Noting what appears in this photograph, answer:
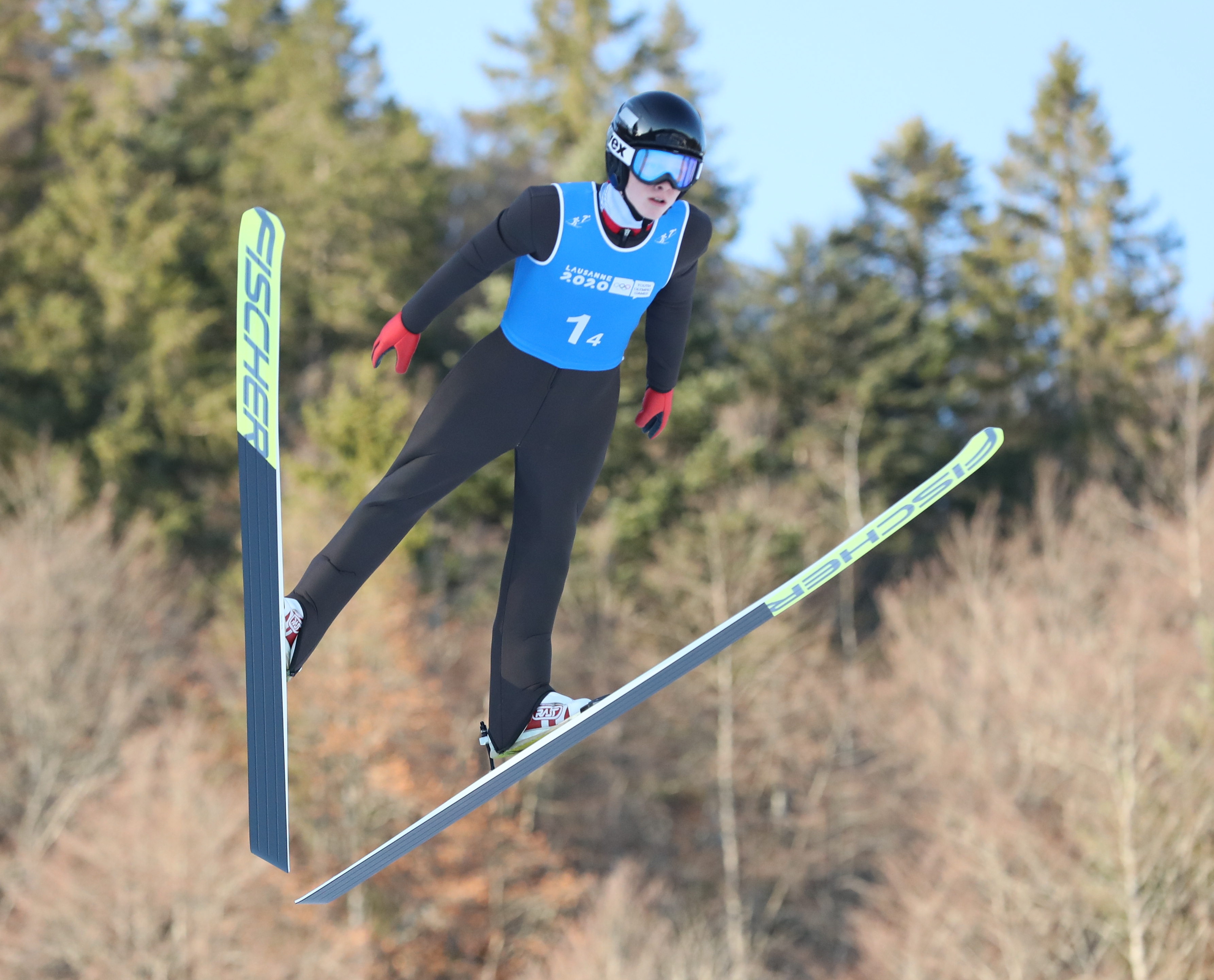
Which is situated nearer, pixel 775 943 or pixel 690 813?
pixel 775 943

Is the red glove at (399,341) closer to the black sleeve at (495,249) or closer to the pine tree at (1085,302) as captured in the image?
the black sleeve at (495,249)

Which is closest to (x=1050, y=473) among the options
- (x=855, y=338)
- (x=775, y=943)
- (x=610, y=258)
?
(x=855, y=338)

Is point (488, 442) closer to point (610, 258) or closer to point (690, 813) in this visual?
point (610, 258)

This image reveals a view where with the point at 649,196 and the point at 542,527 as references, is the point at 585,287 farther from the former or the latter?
the point at 542,527

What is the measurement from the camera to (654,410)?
14.9 feet

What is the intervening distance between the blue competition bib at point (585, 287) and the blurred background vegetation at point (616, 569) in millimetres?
14028

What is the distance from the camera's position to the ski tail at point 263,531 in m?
3.61

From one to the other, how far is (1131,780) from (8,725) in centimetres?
1947

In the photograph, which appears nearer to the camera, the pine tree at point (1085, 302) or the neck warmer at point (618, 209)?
the neck warmer at point (618, 209)

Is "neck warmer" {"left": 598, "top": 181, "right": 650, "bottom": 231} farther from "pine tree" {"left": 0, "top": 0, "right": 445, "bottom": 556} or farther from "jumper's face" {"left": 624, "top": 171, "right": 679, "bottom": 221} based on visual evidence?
"pine tree" {"left": 0, "top": 0, "right": 445, "bottom": 556}

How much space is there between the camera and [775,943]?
84.3 feet

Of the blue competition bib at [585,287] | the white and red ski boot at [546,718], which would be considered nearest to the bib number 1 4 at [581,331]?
the blue competition bib at [585,287]

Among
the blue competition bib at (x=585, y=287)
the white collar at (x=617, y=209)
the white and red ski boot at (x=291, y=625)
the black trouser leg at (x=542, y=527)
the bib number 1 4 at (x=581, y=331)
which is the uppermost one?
the white collar at (x=617, y=209)

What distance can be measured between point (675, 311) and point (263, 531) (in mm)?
1433
